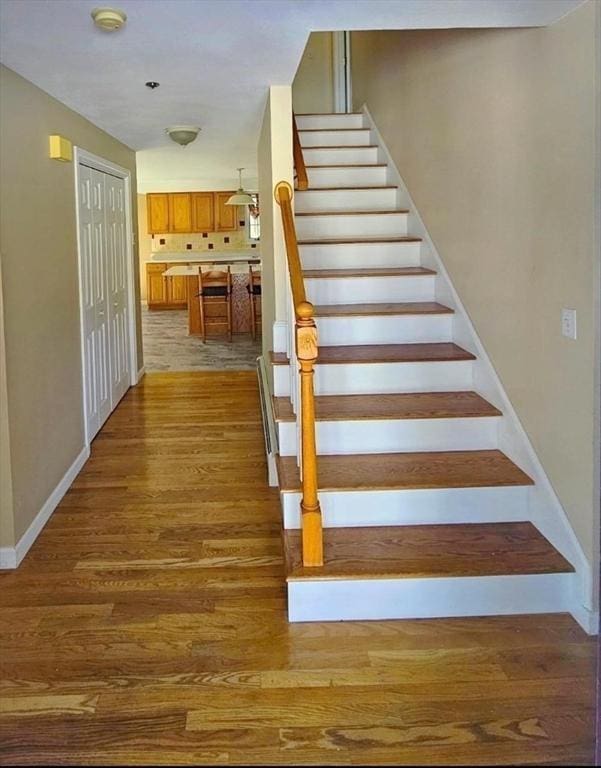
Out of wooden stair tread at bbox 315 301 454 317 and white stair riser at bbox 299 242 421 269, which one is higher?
white stair riser at bbox 299 242 421 269

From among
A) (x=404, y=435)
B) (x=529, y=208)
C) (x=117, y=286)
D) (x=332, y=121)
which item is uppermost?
(x=332, y=121)

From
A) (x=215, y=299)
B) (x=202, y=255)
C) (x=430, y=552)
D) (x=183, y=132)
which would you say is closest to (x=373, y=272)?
(x=183, y=132)

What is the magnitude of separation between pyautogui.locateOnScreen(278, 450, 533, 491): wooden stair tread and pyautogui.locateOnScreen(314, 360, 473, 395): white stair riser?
43 cm

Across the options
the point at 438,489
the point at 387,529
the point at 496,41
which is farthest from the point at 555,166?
the point at 387,529

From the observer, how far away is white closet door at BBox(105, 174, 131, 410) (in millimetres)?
5695

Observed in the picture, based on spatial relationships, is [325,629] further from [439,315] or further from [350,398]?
[439,315]

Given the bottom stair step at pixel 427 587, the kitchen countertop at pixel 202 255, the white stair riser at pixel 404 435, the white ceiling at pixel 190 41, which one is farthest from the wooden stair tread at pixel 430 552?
the kitchen countertop at pixel 202 255

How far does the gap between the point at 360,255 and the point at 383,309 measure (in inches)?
23.8

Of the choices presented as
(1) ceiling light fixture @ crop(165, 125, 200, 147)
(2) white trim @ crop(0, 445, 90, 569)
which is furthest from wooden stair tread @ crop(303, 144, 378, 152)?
(2) white trim @ crop(0, 445, 90, 569)

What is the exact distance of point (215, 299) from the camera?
9445 mm

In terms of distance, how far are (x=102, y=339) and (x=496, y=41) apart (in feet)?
11.2

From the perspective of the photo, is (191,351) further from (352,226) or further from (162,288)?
(162,288)

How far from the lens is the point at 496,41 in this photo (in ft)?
10.2

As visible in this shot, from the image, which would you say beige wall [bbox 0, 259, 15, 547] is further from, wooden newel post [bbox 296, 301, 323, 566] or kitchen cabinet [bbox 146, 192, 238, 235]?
kitchen cabinet [bbox 146, 192, 238, 235]
